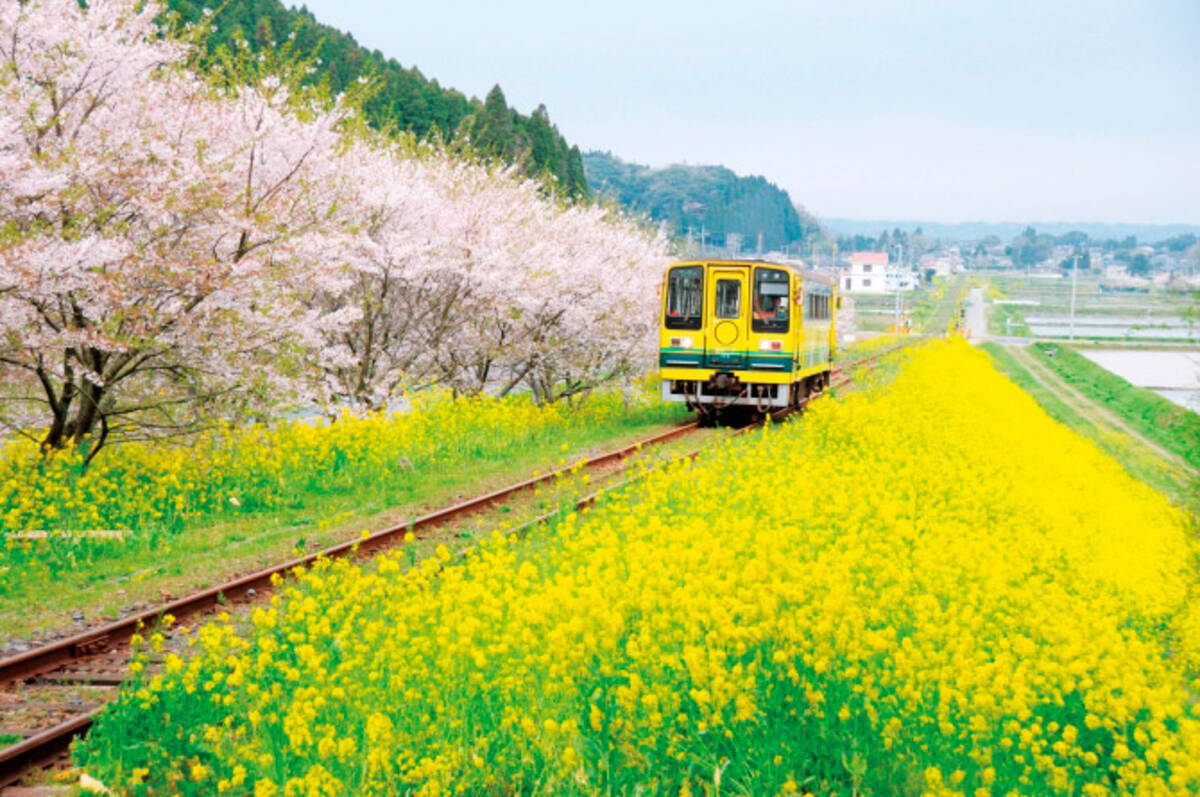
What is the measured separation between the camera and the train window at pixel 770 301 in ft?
60.4

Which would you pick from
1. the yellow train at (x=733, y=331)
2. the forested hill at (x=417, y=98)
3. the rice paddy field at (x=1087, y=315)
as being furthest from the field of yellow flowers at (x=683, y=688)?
the forested hill at (x=417, y=98)

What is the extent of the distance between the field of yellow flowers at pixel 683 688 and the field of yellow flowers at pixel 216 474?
2872 mm

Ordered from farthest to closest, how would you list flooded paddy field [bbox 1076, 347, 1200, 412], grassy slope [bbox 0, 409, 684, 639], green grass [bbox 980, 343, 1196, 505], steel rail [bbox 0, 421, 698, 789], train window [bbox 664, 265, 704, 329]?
flooded paddy field [bbox 1076, 347, 1200, 412], green grass [bbox 980, 343, 1196, 505], train window [bbox 664, 265, 704, 329], grassy slope [bbox 0, 409, 684, 639], steel rail [bbox 0, 421, 698, 789]

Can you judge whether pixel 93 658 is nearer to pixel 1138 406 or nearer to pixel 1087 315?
pixel 1138 406

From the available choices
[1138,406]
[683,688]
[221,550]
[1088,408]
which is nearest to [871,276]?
[1088,408]

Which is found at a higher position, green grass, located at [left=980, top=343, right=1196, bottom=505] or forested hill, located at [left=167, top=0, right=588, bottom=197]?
forested hill, located at [left=167, top=0, right=588, bottom=197]

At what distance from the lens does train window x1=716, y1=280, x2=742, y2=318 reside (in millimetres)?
18516

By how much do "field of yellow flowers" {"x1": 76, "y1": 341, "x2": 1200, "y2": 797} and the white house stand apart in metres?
147

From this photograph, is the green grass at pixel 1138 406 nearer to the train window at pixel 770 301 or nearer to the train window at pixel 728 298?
the train window at pixel 770 301

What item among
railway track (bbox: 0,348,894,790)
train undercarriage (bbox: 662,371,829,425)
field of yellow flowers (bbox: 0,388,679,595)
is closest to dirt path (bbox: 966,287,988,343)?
train undercarriage (bbox: 662,371,829,425)

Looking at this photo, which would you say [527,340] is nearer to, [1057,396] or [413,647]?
[413,647]

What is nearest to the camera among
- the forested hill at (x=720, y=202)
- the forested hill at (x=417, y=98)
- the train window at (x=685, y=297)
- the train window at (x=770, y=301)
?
the train window at (x=770, y=301)

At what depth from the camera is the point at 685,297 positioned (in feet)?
61.6

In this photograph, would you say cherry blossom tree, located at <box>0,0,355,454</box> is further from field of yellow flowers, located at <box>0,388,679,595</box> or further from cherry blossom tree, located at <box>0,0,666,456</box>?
field of yellow flowers, located at <box>0,388,679,595</box>
